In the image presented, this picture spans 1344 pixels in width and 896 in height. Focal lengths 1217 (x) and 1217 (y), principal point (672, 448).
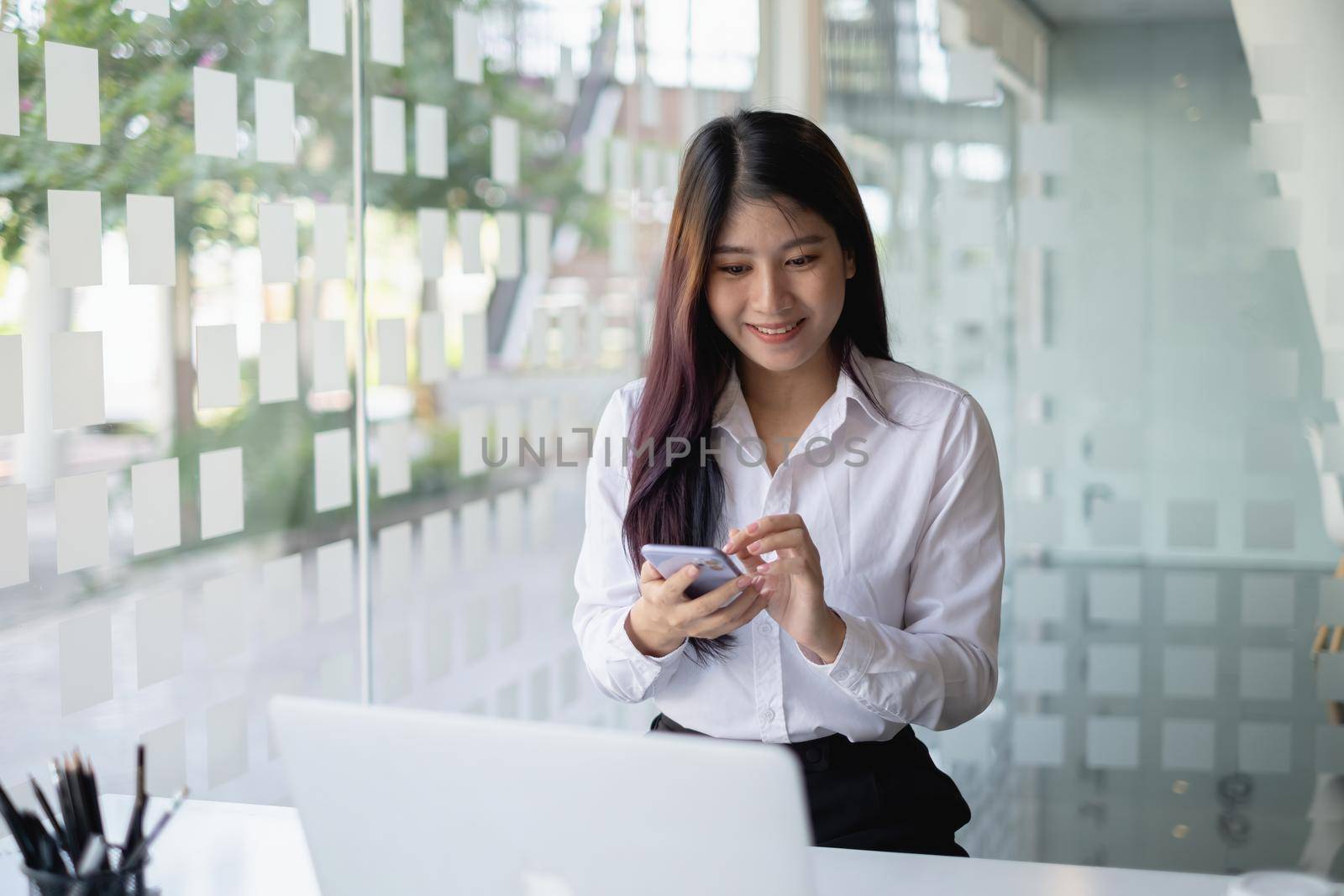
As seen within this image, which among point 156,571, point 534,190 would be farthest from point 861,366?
point 534,190

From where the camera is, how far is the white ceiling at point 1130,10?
258 centimetres

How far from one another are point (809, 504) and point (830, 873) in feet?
2.06

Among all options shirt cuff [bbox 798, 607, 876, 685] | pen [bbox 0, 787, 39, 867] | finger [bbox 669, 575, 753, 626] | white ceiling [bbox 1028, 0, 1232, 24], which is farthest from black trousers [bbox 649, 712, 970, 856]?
white ceiling [bbox 1028, 0, 1232, 24]

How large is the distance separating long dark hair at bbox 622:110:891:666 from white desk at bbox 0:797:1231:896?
1.70ft

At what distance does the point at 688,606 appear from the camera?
145 cm

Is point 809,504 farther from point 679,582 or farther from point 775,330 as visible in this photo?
point 679,582

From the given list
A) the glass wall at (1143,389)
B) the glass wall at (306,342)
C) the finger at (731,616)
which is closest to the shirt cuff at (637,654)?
the finger at (731,616)

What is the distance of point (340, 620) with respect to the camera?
8.30 ft

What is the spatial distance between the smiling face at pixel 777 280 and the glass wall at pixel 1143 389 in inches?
50.3

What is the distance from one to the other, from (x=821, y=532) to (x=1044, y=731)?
4.91ft

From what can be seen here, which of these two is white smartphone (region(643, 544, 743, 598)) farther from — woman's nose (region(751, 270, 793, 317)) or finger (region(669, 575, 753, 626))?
woman's nose (region(751, 270, 793, 317))

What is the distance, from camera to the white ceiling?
2.58 meters

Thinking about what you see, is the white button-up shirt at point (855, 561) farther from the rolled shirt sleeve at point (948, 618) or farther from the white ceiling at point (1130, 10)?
the white ceiling at point (1130, 10)

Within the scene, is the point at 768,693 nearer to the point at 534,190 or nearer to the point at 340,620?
the point at 340,620
